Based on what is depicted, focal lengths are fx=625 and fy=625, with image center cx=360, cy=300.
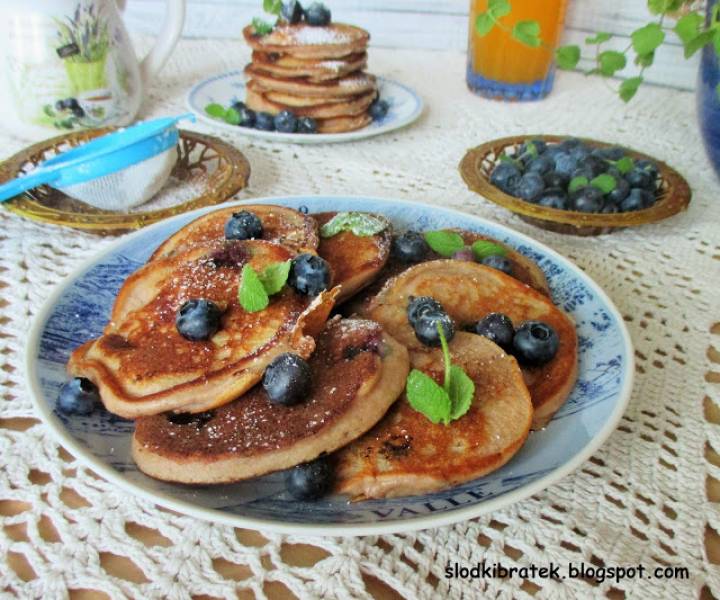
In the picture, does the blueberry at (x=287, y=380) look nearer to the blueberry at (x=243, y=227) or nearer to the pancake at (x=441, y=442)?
the pancake at (x=441, y=442)

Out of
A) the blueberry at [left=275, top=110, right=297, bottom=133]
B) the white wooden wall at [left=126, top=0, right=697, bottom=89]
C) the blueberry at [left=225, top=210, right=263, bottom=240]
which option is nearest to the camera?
the blueberry at [left=225, top=210, right=263, bottom=240]

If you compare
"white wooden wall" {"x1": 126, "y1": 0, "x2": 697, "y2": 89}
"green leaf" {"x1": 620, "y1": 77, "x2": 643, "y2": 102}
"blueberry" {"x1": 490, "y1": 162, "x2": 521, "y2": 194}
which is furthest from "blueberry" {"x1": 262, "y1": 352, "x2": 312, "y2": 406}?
"white wooden wall" {"x1": 126, "y1": 0, "x2": 697, "y2": 89}

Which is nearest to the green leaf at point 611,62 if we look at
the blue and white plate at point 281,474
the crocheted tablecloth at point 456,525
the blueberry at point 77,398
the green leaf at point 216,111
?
the crocheted tablecloth at point 456,525

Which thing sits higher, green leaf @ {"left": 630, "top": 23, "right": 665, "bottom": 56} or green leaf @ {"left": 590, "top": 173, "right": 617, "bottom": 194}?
green leaf @ {"left": 630, "top": 23, "right": 665, "bottom": 56}

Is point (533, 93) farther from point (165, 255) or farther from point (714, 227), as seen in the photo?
point (165, 255)

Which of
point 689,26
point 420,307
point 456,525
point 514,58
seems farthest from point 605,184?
point 514,58

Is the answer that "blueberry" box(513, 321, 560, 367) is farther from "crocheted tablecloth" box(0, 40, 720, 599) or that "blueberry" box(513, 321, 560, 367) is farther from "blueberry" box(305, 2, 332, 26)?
"blueberry" box(305, 2, 332, 26)

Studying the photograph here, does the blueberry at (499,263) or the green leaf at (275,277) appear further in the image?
the blueberry at (499,263)
